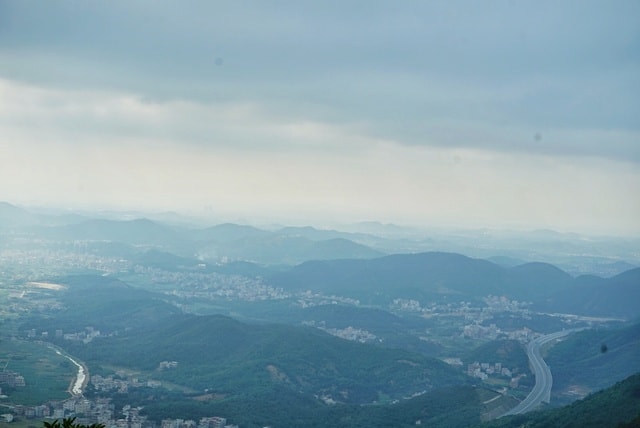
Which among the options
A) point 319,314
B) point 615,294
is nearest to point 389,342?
point 319,314

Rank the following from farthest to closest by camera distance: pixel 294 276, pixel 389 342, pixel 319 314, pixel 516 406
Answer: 1. pixel 294 276
2. pixel 319 314
3. pixel 389 342
4. pixel 516 406

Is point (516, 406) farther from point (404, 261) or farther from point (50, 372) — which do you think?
point (404, 261)

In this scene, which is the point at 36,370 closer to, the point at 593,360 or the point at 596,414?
the point at 596,414

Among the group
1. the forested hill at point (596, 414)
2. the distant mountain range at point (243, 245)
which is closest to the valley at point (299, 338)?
the forested hill at point (596, 414)

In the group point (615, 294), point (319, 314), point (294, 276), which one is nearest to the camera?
point (319, 314)

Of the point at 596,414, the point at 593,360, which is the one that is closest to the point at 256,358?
the point at 596,414

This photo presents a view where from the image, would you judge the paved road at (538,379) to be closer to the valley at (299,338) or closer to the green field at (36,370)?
the valley at (299,338)
